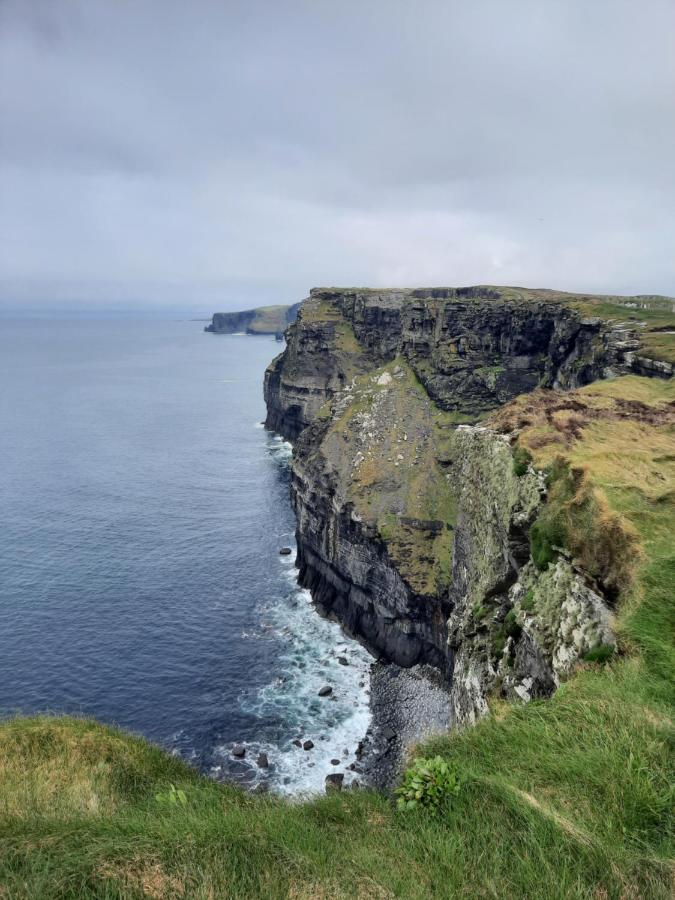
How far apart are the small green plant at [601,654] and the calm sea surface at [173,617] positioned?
30404 millimetres

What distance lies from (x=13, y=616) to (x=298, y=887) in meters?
64.1

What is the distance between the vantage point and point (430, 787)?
11.5 metres

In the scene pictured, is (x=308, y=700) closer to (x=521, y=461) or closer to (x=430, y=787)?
(x=521, y=461)

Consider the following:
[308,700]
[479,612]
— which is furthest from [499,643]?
[308,700]

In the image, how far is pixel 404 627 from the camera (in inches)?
2312

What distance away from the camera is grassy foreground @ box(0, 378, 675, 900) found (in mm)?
9203

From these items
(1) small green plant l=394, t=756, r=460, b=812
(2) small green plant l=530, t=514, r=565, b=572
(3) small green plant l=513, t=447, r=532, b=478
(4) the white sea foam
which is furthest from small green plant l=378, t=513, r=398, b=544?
(1) small green plant l=394, t=756, r=460, b=812

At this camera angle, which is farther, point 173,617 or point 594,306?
point 594,306

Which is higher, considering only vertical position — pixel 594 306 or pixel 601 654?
pixel 594 306

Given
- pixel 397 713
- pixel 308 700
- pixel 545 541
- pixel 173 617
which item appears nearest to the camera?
pixel 545 541

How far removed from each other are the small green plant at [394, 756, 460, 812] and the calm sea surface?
90.6 feet

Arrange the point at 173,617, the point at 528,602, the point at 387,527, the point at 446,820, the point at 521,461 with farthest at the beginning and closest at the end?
the point at 173,617 < the point at 387,527 < the point at 521,461 < the point at 528,602 < the point at 446,820

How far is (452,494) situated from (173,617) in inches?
1441

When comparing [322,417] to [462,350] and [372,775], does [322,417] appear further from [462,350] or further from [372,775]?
[372,775]
